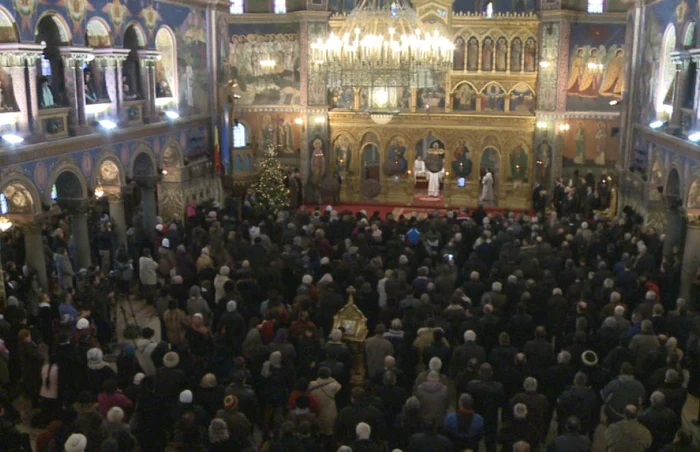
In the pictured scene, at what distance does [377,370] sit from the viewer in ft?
33.2

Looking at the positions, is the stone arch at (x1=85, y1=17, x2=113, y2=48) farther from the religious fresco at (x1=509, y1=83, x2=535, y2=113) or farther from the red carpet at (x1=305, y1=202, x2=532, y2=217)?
the religious fresco at (x1=509, y1=83, x2=535, y2=113)

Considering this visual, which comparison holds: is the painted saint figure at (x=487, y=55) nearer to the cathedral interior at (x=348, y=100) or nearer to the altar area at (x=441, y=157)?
the cathedral interior at (x=348, y=100)

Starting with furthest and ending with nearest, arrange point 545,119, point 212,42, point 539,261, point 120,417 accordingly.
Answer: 1. point 545,119
2. point 212,42
3. point 539,261
4. point 120,417

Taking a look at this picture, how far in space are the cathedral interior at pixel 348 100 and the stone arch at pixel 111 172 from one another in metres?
0.05

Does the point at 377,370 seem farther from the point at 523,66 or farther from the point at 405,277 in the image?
the point at 523,66

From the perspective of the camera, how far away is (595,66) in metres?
27.8

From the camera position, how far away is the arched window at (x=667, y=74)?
2022 centimetres

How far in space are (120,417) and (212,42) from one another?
63.8 feet

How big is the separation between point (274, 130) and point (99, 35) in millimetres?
11476

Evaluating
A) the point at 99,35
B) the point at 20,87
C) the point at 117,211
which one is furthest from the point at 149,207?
the point at 20,87

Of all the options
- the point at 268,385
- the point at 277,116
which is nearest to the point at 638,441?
the point at 268,385

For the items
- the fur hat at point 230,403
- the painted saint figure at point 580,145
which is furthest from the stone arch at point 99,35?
the painted saint figure at point 580,145

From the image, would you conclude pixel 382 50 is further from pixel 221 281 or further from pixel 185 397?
pixel 185 397

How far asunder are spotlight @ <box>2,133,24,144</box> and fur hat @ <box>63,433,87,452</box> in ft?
32.2
